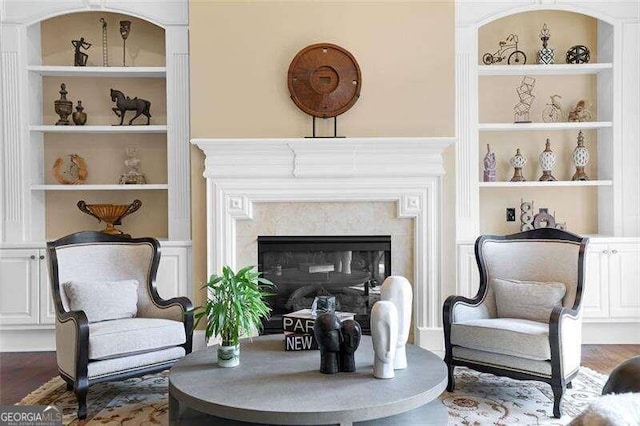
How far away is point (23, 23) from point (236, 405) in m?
3.98

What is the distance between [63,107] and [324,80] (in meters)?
2.22

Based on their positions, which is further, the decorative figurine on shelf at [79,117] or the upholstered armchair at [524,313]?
the decorative figurine on shelf at [79,117]

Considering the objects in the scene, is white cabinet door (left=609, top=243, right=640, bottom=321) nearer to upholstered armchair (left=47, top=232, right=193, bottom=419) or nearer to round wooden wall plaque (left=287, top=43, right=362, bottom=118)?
round wooden wall plaque (left=287, top=43, right=362, bottom=118)

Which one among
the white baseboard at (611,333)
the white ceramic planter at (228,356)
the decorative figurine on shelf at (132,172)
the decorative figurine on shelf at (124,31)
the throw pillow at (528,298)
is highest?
the decorative figurine on shelf at (124,31)

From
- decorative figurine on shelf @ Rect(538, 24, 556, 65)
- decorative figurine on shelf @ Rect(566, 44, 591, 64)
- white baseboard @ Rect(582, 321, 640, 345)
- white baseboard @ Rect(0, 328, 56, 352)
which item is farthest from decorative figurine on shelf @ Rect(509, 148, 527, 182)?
white baseboard @ Rect(0, 328, 56, 352)

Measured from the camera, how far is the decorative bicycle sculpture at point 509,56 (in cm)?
495

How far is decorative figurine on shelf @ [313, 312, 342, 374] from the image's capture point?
2.52 m

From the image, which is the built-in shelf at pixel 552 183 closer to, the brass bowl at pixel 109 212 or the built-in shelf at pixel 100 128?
the built-in shelf at pixel 100 128

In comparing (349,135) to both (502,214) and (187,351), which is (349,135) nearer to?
(502,214)

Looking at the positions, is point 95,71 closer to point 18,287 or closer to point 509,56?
point 18,287

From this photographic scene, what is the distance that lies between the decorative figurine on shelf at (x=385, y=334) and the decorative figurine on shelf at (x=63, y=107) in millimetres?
3541

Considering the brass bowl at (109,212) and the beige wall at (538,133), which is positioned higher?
the beige wall at (538,133)

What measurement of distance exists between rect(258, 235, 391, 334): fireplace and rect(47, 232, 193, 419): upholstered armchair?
0.95m

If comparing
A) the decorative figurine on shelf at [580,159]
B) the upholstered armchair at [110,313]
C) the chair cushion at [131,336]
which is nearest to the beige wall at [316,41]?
the upholstered armchair at [110,313]
